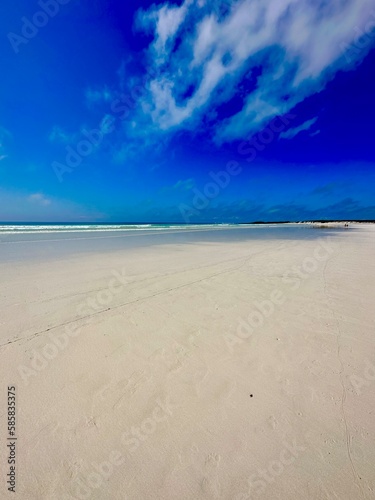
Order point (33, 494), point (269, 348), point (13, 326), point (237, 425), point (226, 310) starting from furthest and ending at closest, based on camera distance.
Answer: point (226, 310) < point (13, 326) < point (269, 348) < point (237, 425) < point (33, 494)

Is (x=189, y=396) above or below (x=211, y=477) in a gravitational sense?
above

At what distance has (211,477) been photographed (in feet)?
5.89

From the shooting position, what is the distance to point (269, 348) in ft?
11.2

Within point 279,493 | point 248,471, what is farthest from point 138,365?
point 279,493

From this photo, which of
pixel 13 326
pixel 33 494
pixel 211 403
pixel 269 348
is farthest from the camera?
pixel 13 326

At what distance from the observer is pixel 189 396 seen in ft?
8.31

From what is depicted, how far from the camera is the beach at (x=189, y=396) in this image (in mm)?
1790

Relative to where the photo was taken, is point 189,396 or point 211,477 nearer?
point 211,477

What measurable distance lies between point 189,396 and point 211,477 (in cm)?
78

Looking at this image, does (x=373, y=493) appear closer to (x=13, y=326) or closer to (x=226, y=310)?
(x=226, y=310)

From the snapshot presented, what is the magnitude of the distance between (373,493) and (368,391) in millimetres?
1137

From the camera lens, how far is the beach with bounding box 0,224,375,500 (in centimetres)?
179

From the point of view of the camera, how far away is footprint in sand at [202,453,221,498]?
172 centimetres

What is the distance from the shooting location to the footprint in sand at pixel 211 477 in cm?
172
